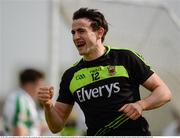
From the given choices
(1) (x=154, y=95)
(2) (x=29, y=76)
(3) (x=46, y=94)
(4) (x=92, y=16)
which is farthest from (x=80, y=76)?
(2) (x=29, y=76)

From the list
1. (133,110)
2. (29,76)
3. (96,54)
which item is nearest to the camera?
(133,110)

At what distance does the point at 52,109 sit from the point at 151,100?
778 mm

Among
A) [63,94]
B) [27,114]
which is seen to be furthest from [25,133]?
[63,94]

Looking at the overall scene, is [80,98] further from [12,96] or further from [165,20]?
[165,20]

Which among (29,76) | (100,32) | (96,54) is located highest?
(100,32)

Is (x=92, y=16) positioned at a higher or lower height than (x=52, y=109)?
higher

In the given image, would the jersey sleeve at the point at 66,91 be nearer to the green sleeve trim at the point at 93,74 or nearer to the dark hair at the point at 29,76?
the green sleeve trim at the point at 93,74

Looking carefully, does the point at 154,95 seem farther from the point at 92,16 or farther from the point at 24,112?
the point at 24,112

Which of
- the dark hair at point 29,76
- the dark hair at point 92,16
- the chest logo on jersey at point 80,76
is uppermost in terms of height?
the dark hair at point 92,16

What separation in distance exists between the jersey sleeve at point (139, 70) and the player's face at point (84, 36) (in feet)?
1.03

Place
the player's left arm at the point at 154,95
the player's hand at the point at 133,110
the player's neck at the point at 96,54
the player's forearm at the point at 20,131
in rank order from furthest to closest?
the player's forearm at the point at 20,131
the player's neck at the point at 96,54
the player's left arm at the point at 154,95
the player's hand at the point at 133,110

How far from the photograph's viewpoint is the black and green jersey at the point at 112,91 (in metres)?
6.61

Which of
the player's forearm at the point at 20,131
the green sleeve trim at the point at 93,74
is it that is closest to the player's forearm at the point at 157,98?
the green sleeve trim at the point at 93,74

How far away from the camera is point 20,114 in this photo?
10.1 meters
